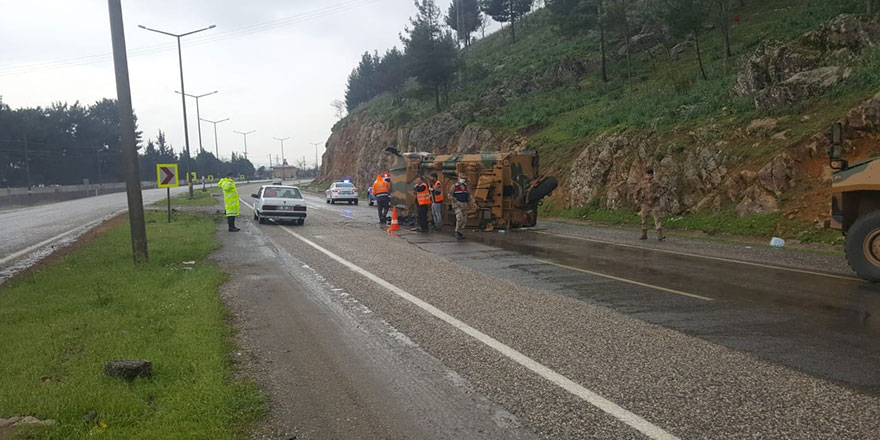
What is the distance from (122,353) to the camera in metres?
5.69

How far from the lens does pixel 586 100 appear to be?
32281 millimetres

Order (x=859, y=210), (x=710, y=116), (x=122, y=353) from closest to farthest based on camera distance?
(x=122, y=353) < (x=859, y=210) < (x=710, y=116)

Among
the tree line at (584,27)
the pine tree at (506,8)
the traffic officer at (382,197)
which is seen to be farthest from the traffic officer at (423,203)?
the pine tree at (506,8)

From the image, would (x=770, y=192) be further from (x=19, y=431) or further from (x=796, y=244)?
(x=19, y=431)

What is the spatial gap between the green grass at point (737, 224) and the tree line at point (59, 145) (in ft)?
220

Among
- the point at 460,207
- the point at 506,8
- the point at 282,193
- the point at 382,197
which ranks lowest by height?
the point at 460,207

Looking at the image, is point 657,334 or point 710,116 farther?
point 710,116

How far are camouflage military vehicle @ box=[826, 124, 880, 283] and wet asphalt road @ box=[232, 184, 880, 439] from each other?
1.31 ft

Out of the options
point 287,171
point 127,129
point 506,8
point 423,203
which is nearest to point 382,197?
point 423,203

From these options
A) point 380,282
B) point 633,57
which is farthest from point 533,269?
point 633,57

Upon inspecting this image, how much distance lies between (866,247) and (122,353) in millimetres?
9972

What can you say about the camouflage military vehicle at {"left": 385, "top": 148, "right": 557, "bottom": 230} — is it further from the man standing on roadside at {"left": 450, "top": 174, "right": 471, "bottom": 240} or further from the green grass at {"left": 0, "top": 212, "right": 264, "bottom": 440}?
the green grass at {"left": 0, "top": 212, "right": 264, "bottom": 440}

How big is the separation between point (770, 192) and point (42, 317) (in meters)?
16.3

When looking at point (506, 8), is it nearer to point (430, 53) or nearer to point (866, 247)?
point (430, 53)
